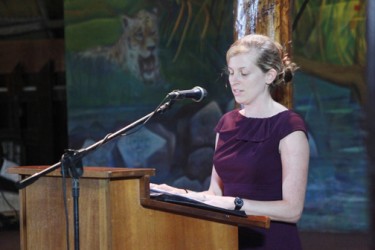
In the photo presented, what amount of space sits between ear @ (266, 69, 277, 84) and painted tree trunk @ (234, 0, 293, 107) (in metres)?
0.68

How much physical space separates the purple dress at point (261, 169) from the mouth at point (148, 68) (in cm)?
666

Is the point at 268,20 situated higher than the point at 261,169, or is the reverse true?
the point at 268,20

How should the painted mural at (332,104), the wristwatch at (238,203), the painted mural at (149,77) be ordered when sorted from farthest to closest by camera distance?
the painted mural at (149,77), the painted mural at (332,104), the wristwatch at (238,203)

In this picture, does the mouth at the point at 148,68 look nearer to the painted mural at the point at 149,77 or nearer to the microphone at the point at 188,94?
the painted mural at the point at 149,77

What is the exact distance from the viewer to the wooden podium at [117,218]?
250 cm

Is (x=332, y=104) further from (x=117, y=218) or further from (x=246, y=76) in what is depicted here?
(x=117, y=218)

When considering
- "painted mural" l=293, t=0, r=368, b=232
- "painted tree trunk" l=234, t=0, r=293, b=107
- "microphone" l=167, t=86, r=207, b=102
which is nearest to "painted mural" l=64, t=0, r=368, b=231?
"painted mural" l=293, t=0, r=368, b=232

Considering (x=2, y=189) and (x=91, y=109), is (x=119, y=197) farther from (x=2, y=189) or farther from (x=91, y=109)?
(x=2, y=189)

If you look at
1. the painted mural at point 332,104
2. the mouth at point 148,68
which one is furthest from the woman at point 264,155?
the mouth at point 148,68

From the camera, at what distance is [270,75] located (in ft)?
10.3

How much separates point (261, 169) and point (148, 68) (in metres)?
6.93

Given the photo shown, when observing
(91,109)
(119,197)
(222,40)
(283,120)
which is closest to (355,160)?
(222,40)

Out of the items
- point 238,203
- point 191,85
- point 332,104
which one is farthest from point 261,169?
point 191,85

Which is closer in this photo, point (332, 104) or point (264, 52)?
point (264, 52)
